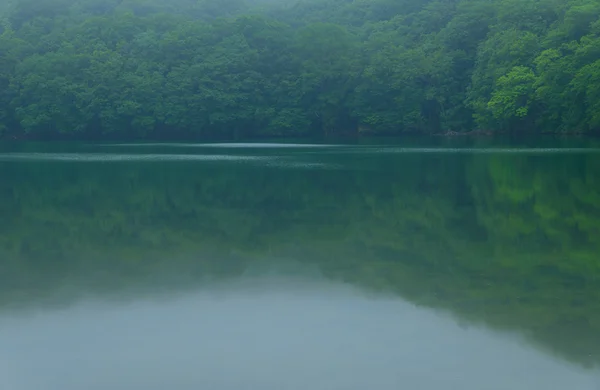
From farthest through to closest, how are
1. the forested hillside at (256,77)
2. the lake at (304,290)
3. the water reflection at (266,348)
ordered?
the forested hillside at (256,77) → the lake at (304,290) → the water reflection at (266,348)

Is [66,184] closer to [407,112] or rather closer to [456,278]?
[456,278]

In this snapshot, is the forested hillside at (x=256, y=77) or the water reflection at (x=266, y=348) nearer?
the water reflection at (x=266, y=348)

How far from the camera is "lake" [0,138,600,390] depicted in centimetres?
494

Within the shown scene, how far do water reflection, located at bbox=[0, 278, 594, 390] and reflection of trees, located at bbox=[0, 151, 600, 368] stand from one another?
0.47 m

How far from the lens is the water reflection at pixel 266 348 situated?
4.74m

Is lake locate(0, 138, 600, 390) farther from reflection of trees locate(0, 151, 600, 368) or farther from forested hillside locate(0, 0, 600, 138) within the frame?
forested hillside locate(0, 0, 600, 138)

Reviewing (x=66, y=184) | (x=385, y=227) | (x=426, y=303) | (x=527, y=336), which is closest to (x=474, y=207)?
(x=385, y=227)

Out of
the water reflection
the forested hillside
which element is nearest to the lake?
the water reflection

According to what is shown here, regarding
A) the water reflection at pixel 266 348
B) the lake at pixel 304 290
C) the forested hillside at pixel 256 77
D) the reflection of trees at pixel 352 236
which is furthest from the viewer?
the forested hillside at pixel 256 77

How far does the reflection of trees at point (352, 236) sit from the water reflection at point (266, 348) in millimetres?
470

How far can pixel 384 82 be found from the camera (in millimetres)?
50531

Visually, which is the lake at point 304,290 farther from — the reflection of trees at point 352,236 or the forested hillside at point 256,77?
the forested hillside at point 256,77

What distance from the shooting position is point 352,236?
9852 mm

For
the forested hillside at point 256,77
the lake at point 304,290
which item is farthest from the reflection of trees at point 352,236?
the forested hillside at point 256,77
